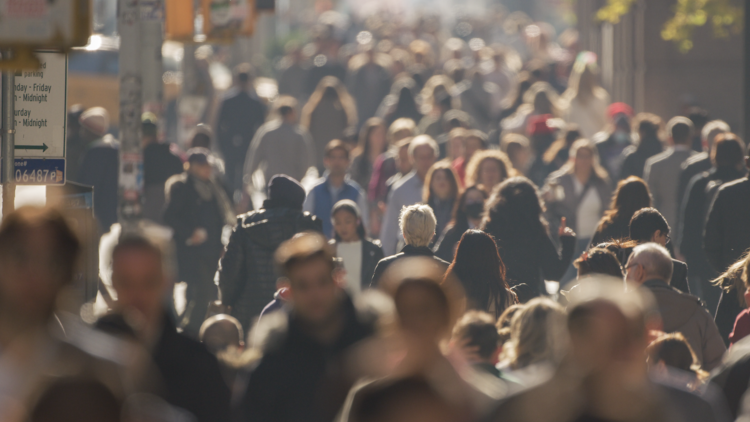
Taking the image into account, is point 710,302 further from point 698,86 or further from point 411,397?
point 698,86

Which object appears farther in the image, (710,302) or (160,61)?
(710,302)

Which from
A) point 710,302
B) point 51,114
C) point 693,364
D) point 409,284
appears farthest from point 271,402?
point 710,302

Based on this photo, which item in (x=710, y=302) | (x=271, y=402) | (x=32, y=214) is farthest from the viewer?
(x=710, y=302)

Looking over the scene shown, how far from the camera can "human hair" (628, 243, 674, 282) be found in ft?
22.8

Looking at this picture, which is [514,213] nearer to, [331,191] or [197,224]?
[331,191]

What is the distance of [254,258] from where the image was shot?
352 inches

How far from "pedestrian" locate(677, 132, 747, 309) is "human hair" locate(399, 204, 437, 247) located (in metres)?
3.64

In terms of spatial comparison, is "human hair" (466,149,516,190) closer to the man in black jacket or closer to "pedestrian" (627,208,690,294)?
the man in black jacket

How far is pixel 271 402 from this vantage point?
14.4 ft

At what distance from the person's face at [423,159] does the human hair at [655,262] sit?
16.4 feet

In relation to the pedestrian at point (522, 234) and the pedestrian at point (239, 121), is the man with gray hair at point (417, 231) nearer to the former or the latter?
the pedestrian at point (522, 234)

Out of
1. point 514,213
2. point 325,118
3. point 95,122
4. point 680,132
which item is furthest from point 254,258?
point 325,118

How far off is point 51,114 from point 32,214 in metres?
4.22

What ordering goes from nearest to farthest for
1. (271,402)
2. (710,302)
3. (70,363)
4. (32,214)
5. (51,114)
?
(70,363)
(32,214)
(271,402)
(51,114)
(710,302)
